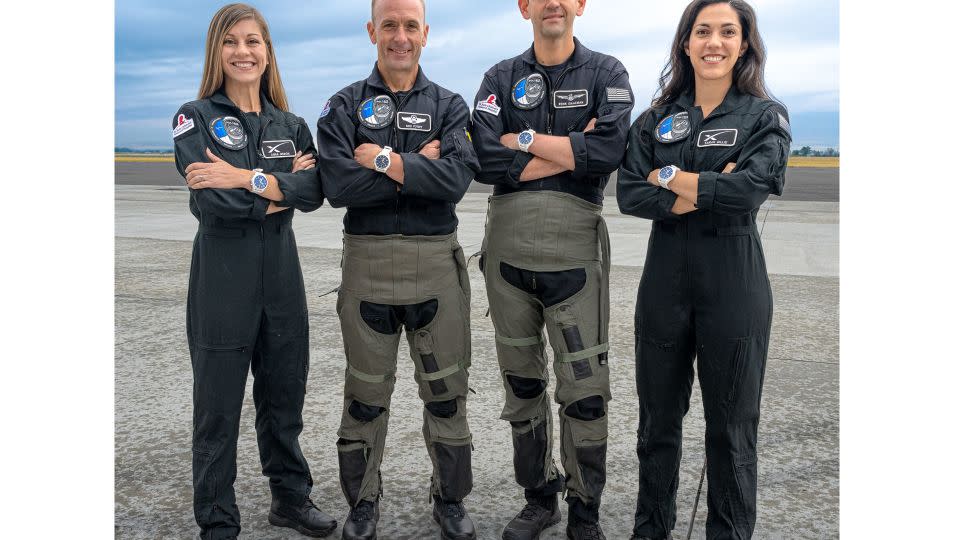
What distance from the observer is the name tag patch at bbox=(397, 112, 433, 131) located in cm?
290

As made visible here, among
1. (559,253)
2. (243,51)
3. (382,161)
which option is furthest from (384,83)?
(559,253)

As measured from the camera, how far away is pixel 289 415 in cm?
307

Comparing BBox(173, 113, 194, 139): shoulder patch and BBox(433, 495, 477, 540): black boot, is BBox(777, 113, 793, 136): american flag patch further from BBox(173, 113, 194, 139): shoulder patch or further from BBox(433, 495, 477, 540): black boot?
BBox(173, 113, 194, 139): shoulder patch

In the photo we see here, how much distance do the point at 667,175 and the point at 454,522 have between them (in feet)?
5.29

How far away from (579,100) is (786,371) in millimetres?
3015

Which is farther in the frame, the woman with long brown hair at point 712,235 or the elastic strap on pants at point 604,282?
the elastic strap on pants at point 604,282

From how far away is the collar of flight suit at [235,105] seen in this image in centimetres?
283

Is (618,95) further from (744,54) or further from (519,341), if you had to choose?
(519,341)

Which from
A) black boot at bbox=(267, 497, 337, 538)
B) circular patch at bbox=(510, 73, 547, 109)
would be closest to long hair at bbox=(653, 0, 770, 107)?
circular patch at bbox=(510, 73, 547, 109)

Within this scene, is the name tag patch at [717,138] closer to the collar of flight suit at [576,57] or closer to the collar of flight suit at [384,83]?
the collar of flight suit at [576,57]

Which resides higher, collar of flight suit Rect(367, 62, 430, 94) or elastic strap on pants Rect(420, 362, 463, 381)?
collar of flight suit Rect(367, 62, 430, 94)

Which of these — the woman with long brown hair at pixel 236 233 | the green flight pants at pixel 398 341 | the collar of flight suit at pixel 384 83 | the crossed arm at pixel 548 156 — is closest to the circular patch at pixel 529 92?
the crossed arm at pixel 548 156

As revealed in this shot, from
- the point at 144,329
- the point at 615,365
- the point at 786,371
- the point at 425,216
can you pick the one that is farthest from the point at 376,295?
the point at 144,329

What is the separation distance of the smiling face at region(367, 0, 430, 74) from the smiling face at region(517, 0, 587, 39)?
0.45 meters
